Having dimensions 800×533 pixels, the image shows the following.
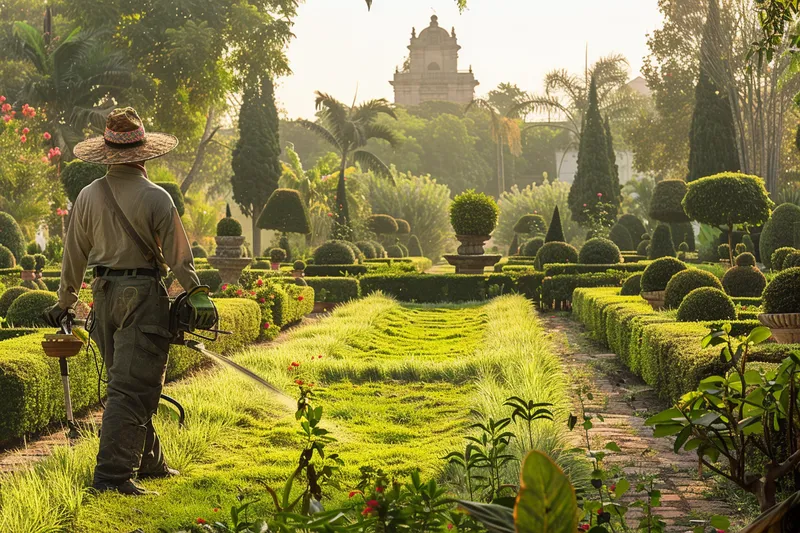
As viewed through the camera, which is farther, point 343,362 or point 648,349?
point 343,362

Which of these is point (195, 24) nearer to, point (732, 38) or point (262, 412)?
point (732, 38)

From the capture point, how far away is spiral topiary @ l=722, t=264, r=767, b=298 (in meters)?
12.0

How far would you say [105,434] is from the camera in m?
4.49

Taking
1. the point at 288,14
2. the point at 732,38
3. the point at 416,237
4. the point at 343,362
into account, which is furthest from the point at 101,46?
the point at 343,362

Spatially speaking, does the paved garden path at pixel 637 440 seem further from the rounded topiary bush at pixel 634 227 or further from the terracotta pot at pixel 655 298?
the rounded topiary bush at pixel 634 227

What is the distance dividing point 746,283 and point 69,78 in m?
22.7

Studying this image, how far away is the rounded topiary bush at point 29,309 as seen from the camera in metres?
9.76

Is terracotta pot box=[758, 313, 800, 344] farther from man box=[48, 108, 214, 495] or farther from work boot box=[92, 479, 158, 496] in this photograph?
work boot box=[92, 479, 158, 496]

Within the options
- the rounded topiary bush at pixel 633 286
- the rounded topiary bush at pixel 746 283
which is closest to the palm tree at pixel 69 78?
the rounded topiary bush at pixel 633 286

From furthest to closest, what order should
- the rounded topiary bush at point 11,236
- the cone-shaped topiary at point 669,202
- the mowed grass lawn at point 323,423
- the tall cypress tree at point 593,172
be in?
1. the tall cypress tree at point 593,172
2. the cone-shaped topiary at point 669,202
3. the rounded topiary bush at point 11,236
4. the mowed grass lawn at point 323,423

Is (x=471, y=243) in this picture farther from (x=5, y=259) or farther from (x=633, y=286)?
(x=5, y=259)

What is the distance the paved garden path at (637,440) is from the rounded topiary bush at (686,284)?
928 millimetres

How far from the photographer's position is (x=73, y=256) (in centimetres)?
480

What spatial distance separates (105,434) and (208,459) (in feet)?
3.84
